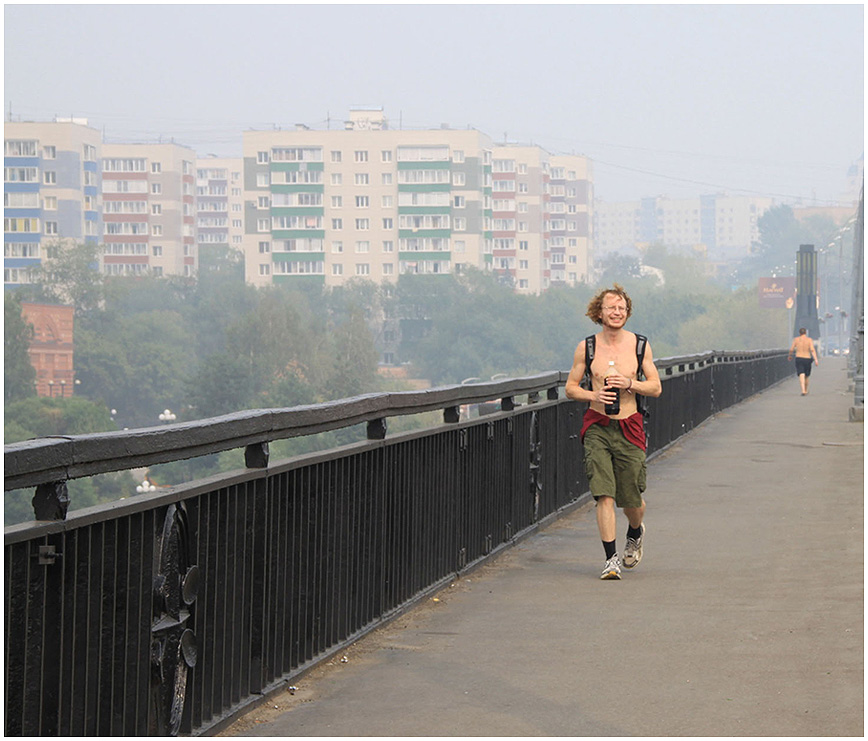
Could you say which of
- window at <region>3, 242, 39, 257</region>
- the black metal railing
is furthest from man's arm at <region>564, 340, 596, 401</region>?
window at <region>3, 242, 39, 257</region>

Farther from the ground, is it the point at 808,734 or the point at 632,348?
the point at 632,348

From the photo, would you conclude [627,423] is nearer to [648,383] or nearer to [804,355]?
[648,383]

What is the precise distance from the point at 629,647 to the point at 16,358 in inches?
5655

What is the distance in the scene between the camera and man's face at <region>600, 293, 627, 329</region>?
941 centimetres

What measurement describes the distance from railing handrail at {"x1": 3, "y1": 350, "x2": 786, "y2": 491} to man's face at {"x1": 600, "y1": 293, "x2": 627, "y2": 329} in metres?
1.03

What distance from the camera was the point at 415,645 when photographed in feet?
Answer: 23.5

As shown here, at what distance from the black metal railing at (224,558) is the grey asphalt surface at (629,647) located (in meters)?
0.22

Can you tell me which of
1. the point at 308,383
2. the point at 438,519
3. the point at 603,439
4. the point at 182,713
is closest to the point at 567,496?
the point at 603,439

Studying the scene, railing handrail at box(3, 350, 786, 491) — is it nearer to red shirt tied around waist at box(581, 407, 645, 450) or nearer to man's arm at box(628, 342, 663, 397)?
red shirt tied around waist at box(581, 407, 645, 450)

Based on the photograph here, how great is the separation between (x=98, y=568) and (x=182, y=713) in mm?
924

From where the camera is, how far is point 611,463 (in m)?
9.62

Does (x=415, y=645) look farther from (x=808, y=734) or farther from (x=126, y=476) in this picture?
(x=126, y=476)

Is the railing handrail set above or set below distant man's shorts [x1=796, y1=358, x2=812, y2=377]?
above

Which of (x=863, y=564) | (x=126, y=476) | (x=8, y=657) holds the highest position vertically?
(x=8, y=657)
